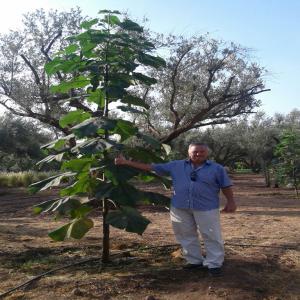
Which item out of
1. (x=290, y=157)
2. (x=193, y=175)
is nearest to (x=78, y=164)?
(x=193, y=175)

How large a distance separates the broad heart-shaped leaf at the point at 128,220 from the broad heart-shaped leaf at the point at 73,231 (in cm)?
47

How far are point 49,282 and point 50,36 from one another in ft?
30.4

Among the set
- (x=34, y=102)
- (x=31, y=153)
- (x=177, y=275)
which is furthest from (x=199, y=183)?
(x=31, y=153)

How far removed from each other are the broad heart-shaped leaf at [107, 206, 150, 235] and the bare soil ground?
56 centimetres

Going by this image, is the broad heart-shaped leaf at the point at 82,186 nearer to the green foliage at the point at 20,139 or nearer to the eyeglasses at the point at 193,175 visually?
the eyeglasses at the point at 193,175

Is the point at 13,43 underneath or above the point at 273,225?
above

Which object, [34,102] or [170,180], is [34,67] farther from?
[170,180]

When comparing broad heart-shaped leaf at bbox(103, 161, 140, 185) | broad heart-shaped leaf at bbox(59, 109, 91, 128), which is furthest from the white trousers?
broad heart-shaped leaf at bbox(59, 109, 91, 128)

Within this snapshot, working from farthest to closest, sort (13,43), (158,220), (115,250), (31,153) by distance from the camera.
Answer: (31,153), (13,43), (158,220), (115,250)

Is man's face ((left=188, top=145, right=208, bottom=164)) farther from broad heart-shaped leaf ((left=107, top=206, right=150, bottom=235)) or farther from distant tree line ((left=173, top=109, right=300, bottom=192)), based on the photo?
distant tree line ((left=173, top=109, right=300, bottom=192))

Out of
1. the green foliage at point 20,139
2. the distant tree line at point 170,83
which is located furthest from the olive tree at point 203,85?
the green foliage at point 20,139

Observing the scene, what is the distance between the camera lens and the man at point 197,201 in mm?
4719

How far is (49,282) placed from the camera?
4.68 metres

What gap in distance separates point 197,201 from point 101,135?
1.30 m
